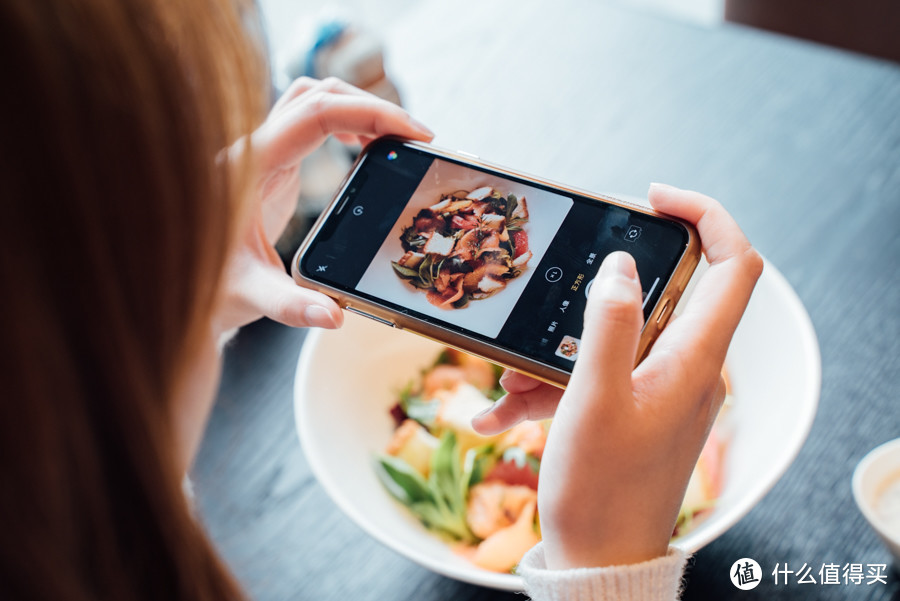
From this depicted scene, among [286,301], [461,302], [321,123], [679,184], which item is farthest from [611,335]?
[679,184]

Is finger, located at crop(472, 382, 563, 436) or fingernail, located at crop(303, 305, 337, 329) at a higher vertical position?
fingernail, located at crop(303, 305, 337, 329)

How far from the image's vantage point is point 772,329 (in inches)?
24.7

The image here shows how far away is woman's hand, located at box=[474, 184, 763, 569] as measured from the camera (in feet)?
1.31

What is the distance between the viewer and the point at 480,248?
537 mm

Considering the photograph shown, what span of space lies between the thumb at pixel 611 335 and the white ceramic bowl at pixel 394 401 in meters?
0.20

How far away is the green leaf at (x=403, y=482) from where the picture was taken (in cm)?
65

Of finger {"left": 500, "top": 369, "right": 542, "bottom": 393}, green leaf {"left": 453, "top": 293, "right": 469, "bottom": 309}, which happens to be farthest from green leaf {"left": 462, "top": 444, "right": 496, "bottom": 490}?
green leaf {"left": 453, "top": 293, "right": 469, "bottom": 309}

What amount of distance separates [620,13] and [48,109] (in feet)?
3.03

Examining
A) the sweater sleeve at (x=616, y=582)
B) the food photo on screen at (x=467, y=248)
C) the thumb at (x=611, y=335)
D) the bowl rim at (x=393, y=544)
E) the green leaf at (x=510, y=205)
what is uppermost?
the thumb at (x=611, y=335)

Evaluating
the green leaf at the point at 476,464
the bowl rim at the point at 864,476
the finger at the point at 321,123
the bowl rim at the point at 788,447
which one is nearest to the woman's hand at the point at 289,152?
the finger at the point at 321,123

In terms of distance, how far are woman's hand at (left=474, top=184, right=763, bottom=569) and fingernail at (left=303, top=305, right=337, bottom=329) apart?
7.5 inches

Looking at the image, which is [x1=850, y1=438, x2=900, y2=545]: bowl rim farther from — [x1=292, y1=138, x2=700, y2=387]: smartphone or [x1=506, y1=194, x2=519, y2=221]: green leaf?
[x1=506, y1=194, x2=519, y2=221]: green leaf

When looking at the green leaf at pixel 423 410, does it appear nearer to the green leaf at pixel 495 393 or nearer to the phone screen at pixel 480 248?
the green leaf at pixel 495 393

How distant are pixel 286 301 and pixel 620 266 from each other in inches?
10.3
